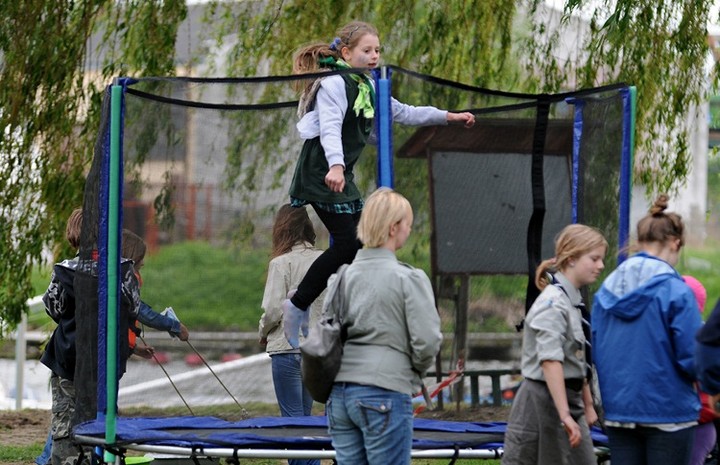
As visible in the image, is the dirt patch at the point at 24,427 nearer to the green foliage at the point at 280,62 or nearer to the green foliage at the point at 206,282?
the green foliage at the point at 280,62

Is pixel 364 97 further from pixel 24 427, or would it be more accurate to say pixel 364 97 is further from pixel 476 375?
pixel 24 427

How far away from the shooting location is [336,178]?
6.14 meters

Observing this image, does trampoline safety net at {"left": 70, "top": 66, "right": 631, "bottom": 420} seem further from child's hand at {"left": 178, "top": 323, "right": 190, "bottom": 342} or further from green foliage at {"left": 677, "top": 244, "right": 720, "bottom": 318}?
green foliage at {"left": 677, "top": 244, "right": 720, "bottom": 318}

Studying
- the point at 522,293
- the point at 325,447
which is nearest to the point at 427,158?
the point at 522,293

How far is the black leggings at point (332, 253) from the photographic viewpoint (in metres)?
6.38

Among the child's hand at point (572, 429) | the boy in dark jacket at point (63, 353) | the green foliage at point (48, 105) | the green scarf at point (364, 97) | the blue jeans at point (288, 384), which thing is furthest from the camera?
the green foliage at point (48, 105)

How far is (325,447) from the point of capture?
6.16 metres

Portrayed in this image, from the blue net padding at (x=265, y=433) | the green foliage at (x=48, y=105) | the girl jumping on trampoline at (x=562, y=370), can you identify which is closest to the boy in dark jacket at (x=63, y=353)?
the blue net padding at (x=265, y=433)

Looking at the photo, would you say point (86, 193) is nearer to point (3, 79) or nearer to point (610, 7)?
point (3, 79)

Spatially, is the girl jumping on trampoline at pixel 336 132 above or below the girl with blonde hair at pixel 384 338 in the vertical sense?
above

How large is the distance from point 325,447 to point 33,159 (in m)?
5.36

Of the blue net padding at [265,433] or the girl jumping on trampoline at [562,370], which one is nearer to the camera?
the girl jumping on trampoline at [562,370]

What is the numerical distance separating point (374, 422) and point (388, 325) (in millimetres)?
381

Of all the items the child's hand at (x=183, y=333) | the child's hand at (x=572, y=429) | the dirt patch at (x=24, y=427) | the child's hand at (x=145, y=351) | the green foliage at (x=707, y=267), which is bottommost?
the dirt patch at (x=24, y=427)
